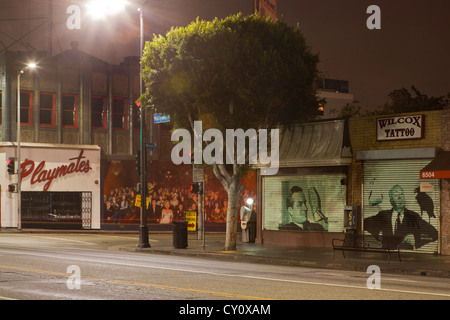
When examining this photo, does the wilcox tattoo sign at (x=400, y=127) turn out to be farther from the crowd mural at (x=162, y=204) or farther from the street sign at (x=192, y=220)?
the crowd mural at (x=162, y=204)

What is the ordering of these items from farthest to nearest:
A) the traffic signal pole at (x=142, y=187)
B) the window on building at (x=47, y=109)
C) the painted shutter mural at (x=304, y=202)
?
the window on building at (x=47, y=109) < the traffic signal pole at (x=142, y=187) < the painted shutter mural at (x=304, y=202)

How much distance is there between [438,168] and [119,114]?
90.1ft

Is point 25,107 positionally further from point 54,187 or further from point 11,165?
point 54,187

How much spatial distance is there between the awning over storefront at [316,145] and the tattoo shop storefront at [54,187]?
62.9 feet

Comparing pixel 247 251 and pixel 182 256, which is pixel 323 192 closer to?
pixel 247 251

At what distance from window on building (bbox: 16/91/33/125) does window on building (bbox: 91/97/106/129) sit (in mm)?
4119

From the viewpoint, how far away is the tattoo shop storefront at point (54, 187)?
4103 cm

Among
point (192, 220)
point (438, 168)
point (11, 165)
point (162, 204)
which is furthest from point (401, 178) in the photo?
point (11, 165)

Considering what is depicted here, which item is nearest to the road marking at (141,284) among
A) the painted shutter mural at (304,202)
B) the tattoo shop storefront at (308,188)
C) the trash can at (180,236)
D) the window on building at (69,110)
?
the trash can at (180,236)

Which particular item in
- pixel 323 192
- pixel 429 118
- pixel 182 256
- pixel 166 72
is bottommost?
pixel 182 256

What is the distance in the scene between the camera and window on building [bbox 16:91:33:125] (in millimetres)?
41719
